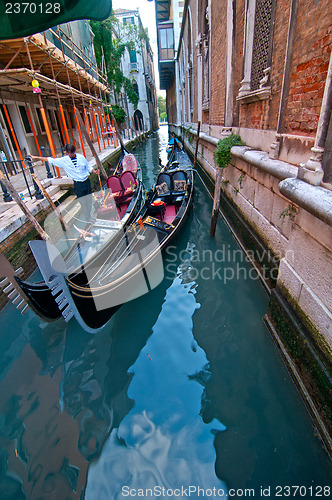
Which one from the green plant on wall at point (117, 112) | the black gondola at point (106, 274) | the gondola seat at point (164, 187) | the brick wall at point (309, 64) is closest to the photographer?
the brick wall at point (309, 64)

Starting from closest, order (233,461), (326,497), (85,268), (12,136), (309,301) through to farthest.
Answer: (326,497) → (233,461) → (309,301) → (85,268) → (12,136)

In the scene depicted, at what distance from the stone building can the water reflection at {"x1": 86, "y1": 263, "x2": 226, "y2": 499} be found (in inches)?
43.8

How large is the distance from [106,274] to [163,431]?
5.67ft

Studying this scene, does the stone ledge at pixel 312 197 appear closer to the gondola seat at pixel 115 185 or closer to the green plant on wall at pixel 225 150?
the green plant on wall at pixel 225 150

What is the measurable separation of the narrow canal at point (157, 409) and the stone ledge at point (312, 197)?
147 centimetres

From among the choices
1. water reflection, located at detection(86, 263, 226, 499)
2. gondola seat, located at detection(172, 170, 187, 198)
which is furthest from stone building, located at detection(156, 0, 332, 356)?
water reflection, located at detection(86, 263, 226, 499)

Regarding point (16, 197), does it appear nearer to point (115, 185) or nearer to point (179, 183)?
point (115, 185)

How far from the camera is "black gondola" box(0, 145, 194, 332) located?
221 cm

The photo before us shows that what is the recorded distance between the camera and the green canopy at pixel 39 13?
1.45m

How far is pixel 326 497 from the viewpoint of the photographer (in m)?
1.63

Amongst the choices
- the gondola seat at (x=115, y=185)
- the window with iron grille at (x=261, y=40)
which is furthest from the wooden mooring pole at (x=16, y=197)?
the window with iron grille at (x=261, y=40)

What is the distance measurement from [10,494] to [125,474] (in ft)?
2.47

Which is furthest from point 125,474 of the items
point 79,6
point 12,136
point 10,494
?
point 12,136

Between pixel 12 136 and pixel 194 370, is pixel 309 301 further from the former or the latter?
pixel 12 136
